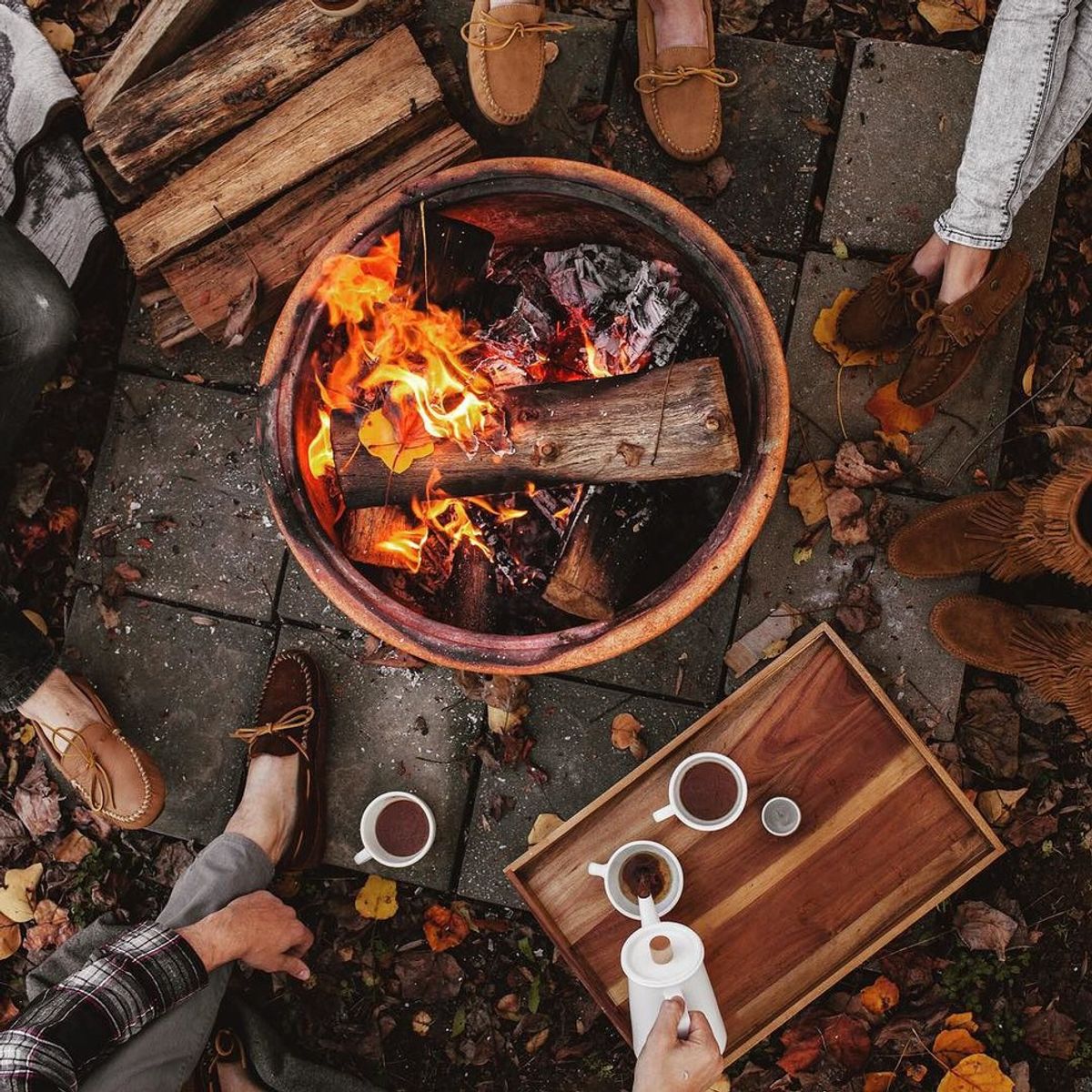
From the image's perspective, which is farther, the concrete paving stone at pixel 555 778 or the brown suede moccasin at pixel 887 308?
the concrete paving stone at pixel 555 778

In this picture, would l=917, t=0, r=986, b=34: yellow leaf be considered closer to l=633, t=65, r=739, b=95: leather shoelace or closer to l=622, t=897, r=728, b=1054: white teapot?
l=633, t=65, r=739, b=95: leather shoelace

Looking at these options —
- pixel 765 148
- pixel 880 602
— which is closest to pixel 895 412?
pixel 880 602

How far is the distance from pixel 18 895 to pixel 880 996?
262 centimetres

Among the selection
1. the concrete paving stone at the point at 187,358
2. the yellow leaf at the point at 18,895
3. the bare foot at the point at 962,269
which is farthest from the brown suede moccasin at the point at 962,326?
the yellow leaf at the point at 18,895

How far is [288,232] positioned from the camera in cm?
263

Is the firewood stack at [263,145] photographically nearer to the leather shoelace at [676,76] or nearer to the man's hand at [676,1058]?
the leather shoelace at [676,76]

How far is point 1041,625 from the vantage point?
2674mm

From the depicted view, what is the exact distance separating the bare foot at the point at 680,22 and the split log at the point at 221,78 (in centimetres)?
74

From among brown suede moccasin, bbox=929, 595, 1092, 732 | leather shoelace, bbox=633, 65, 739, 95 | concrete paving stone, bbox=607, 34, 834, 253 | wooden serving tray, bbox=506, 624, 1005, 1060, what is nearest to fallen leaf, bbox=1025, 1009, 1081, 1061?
wooden serving tray, bbox=506, 624, 1005, 1060

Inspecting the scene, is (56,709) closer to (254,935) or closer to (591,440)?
(254,935)

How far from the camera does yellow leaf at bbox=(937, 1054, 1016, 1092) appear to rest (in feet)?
8.90

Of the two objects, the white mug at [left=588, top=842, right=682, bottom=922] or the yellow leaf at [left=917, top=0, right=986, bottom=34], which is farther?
the yellow leaf at [left=917, top=0, right=986, bottom=34]

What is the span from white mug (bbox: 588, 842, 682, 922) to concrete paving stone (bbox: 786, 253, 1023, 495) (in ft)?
3.94

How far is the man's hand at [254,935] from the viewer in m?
2.48
